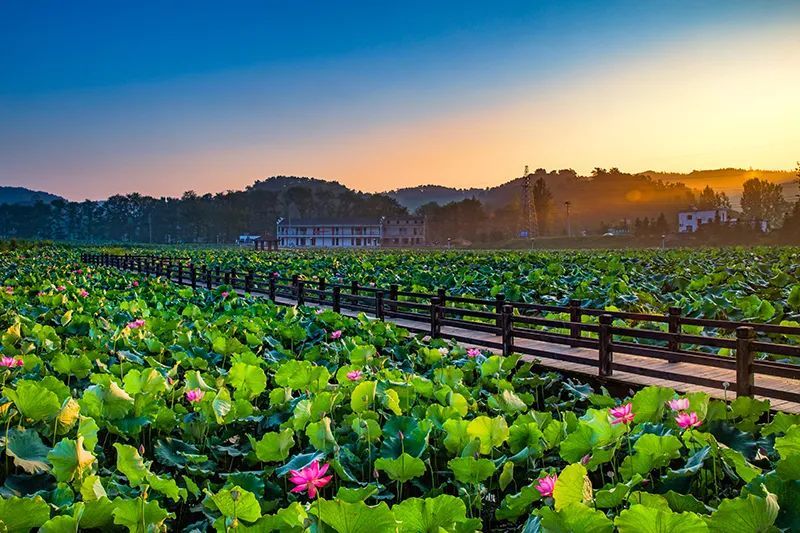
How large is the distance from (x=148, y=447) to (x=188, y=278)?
26123 millimetres

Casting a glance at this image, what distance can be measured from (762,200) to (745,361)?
13981 cm

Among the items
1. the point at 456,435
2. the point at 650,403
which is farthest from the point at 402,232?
the point at 456,435

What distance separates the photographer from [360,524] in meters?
2.25

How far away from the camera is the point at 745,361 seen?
661 cm

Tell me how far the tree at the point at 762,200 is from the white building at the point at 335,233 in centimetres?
7409

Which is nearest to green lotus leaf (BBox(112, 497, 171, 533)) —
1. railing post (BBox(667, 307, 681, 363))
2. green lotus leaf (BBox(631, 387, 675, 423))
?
green lotus leaf (BBox(631, 387, 675, 423))

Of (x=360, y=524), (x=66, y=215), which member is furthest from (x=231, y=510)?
(x=66, y=215)

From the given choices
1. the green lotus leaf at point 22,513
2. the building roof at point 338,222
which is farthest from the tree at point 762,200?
the green lotus leaf at point 22,513

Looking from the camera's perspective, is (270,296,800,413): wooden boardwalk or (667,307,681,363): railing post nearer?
(270,296,800,413): wooden boardwalk

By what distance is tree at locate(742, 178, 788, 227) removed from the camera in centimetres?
12669

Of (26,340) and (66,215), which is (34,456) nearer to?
(26,340)

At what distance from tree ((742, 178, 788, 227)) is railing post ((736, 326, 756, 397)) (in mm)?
136073

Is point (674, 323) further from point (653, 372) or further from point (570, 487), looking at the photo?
point (570, 487)

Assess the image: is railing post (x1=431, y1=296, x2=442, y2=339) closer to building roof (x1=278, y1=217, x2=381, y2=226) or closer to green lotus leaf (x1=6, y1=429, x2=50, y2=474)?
green lotus leaf (x1=6, y1=429, x2=50, y2=474)
